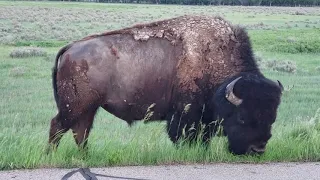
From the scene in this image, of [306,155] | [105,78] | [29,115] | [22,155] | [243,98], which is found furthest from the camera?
[29,115]

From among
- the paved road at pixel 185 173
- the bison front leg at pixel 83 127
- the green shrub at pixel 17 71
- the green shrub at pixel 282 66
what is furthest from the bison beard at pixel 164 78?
the green shrub at pixel 282 66

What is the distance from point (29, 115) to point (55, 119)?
580 centimetres

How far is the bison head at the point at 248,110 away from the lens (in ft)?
24.7

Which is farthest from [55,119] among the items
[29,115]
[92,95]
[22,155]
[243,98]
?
[29,115]

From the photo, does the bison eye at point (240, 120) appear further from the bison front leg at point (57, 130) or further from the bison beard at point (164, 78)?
the bison front leg at point (57, 130)

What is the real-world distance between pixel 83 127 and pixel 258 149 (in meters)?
2.69

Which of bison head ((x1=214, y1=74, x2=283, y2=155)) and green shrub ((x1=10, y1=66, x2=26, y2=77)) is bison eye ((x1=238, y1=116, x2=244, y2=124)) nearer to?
bison head ((x1=214, y1=74, x2=283, y2=155))

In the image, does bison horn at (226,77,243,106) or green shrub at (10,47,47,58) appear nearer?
bison horn at (226,77,243,106)

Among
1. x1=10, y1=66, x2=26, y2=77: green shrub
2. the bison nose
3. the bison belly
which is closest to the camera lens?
the bison nose

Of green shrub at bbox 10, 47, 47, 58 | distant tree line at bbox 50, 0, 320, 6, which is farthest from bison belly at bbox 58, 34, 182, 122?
distant tree line at bbox 50, 0, 320, 6

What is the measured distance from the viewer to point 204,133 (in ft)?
27.9

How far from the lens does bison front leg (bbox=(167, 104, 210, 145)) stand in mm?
8414

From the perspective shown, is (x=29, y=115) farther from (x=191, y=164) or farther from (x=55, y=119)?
(x=191, y=164)

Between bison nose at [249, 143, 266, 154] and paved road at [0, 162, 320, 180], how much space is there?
44 centimetres
